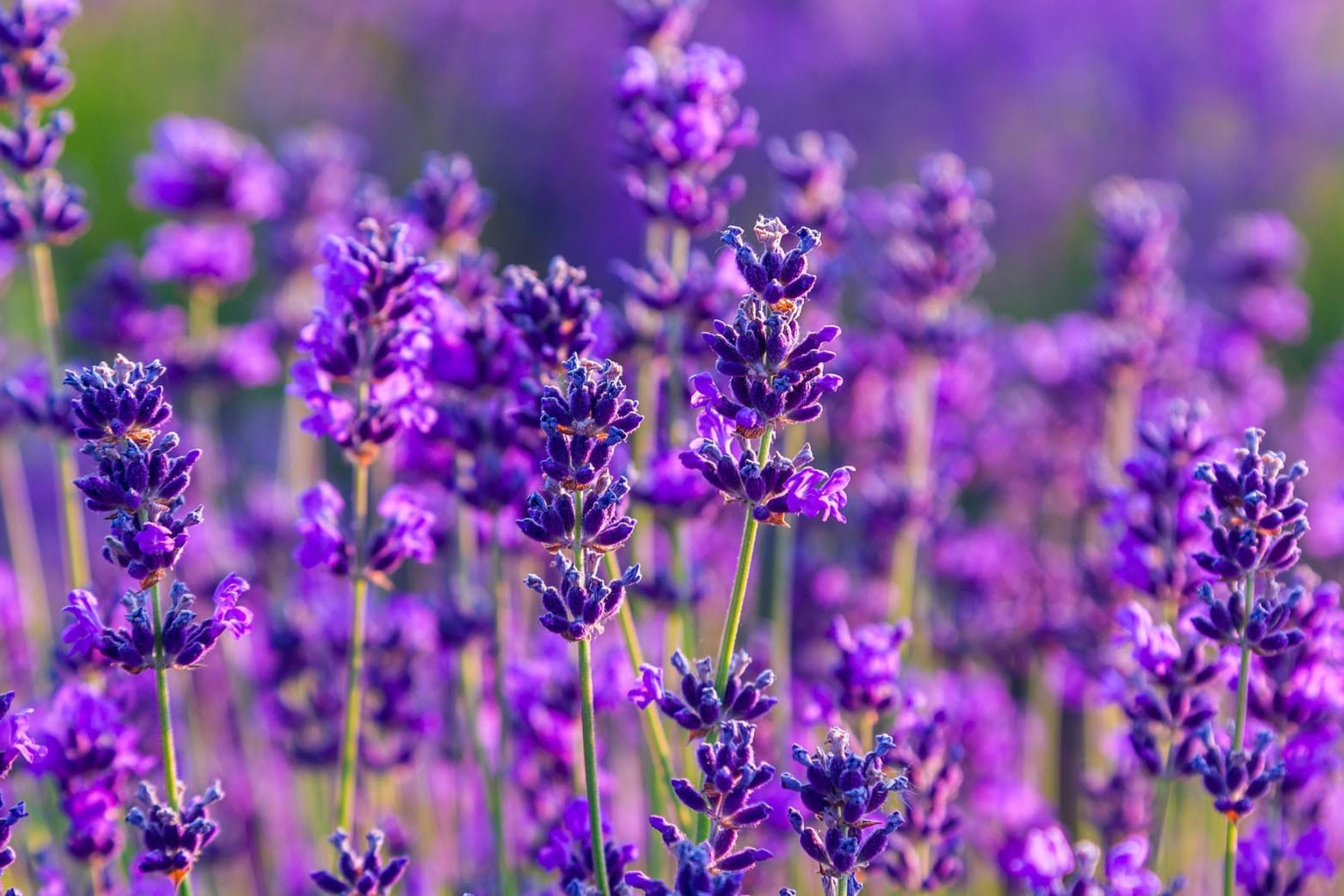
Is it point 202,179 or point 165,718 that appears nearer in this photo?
point 165,718

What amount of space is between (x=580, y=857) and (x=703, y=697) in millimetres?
386

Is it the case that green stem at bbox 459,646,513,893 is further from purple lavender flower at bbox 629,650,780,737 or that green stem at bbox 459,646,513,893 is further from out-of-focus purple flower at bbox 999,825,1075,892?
out-of-focus purple flower at bbox 999,825,1075,892

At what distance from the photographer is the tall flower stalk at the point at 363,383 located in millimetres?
2328

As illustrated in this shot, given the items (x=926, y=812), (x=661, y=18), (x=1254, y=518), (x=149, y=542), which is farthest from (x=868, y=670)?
(x=661, y=18)

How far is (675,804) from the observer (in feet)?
8.36

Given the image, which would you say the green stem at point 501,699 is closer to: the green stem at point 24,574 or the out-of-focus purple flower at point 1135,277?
the green stem at point 24,574

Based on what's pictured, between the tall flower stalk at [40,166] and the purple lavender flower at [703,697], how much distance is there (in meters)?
1.48

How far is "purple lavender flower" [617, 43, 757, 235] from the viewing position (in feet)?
9.47

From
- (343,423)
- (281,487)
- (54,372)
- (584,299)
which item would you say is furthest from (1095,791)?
(281,487)

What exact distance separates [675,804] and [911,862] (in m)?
0.44

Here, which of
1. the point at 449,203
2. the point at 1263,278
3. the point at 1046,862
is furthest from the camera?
the point at 1263,278

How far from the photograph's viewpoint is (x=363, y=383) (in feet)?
7.83

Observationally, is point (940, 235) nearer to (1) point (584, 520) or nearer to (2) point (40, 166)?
(1) point (584, 520)

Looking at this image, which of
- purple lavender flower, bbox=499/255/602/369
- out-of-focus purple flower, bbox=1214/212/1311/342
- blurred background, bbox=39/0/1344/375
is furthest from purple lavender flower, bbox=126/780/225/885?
blurred background, bbox=39/0/1344/375
